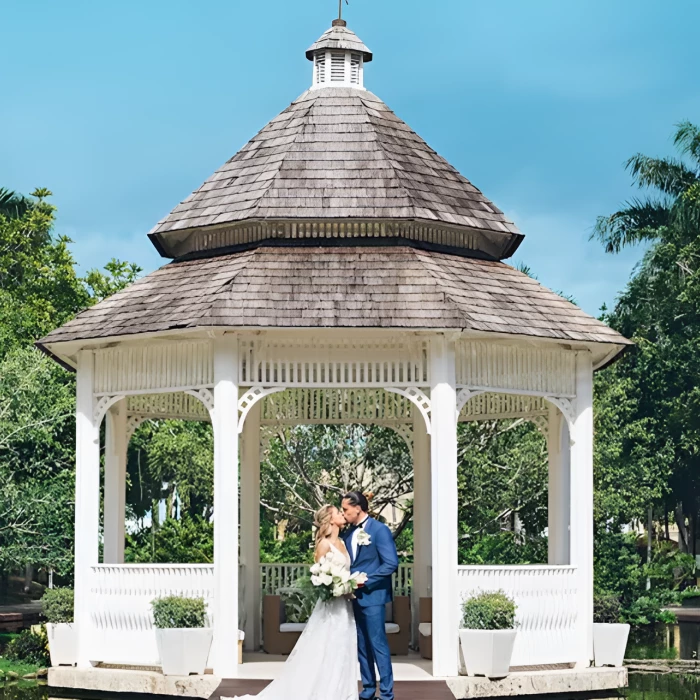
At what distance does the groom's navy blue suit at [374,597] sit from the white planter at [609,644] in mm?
3727

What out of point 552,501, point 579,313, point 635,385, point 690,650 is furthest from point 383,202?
point 635,385

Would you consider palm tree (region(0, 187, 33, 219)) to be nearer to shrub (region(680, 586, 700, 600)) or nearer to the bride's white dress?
shrub (region(680, 586, 700, 600))

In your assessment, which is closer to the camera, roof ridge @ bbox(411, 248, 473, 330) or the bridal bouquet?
the bridal bouquet

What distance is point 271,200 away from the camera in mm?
15523

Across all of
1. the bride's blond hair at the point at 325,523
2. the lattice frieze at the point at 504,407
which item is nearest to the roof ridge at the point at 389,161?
the lattice frieze at the point at 504,407

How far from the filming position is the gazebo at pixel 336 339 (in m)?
14.4

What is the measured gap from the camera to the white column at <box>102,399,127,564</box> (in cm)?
1688

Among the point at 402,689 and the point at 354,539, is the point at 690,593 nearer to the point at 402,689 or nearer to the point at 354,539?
the point at 402,689

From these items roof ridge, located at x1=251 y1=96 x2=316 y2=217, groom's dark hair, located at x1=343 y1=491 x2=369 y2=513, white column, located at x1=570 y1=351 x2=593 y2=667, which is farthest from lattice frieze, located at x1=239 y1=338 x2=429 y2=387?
groom's dark hair, located at x1=343 y1=491 x2=369 y2=513

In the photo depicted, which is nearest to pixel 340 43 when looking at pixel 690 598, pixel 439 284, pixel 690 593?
pixel 439 284

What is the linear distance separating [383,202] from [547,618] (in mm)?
4514

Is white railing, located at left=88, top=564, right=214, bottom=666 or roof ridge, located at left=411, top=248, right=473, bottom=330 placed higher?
roof ridge, located at left=411, top=248, right=473, bottom=330

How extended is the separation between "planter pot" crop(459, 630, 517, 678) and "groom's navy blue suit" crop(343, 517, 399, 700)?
1929 millimetres

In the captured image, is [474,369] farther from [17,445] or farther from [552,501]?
[17,445]
